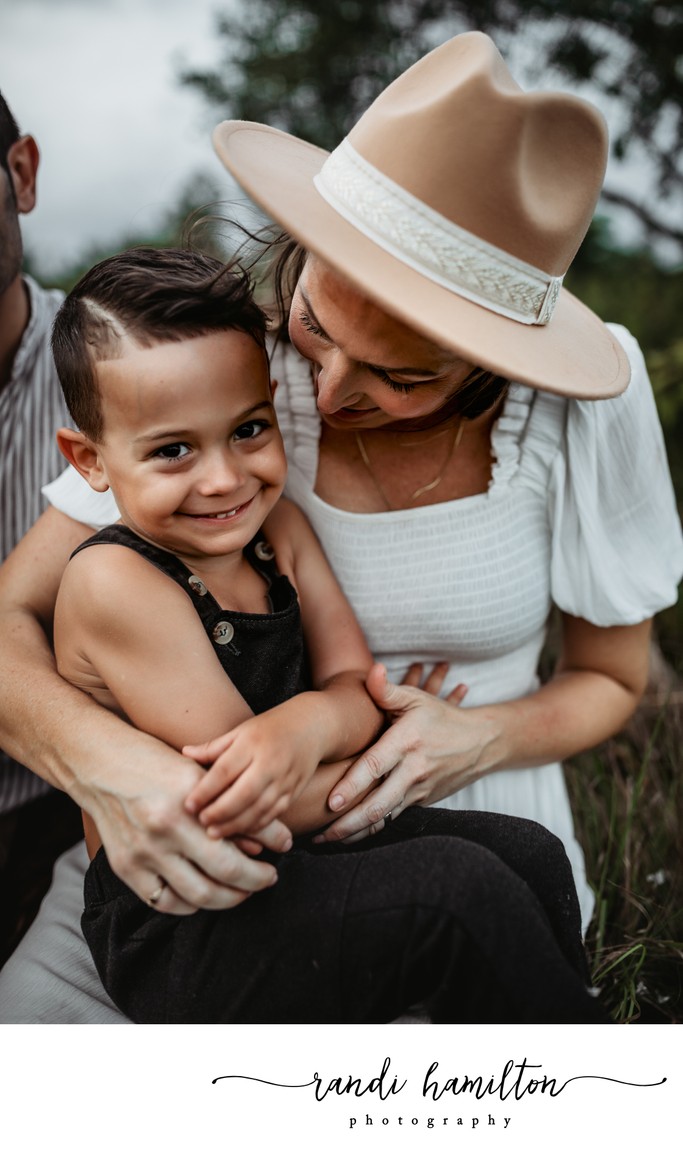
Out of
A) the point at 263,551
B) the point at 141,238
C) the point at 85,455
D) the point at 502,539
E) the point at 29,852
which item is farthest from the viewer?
the point at 141,238

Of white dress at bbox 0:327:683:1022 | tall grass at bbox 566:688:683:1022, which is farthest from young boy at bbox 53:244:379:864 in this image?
tall grass at bbox 566:688:683:1022

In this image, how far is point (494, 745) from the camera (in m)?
1.44

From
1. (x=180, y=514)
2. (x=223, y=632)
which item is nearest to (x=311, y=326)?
(x=180, y=514)

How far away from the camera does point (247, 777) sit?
1021 millimetres

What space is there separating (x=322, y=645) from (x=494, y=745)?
0.32 meters

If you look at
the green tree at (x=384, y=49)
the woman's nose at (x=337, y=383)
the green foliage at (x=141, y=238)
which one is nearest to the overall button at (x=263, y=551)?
the woman's nose at (x=337, y=383)

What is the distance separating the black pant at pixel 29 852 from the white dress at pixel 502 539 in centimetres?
9

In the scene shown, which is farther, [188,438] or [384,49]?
[384,49]

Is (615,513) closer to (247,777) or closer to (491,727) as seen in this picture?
(491,727)

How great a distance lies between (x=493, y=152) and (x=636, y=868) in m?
1.23

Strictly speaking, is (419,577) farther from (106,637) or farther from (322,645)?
(106,637)

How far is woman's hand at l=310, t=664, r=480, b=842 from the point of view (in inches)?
47.1

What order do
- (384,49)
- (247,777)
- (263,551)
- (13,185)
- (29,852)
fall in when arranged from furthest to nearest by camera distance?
(384,49) < (29,852) < (13,185) < (263,551) < (247,777)
